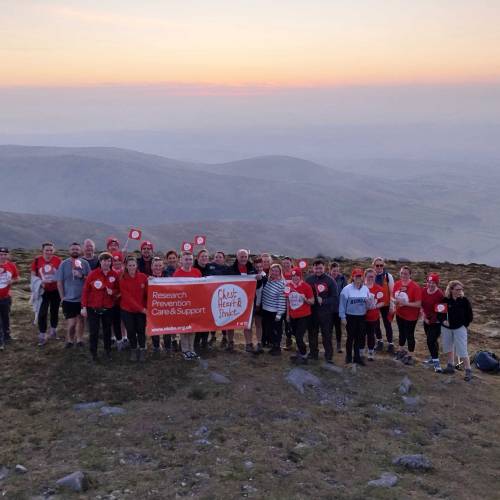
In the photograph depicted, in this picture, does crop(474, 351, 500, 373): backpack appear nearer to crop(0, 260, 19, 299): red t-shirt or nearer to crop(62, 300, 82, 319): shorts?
crop(62, 300, 82, 319): shorts

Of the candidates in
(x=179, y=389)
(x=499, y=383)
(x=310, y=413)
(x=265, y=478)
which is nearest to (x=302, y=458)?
(x=265, y=478)

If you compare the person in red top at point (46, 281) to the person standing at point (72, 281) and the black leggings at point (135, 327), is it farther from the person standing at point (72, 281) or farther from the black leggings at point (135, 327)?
the black leggings at point (135, 327)

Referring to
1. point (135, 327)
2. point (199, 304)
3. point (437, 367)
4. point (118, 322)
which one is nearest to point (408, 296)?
point (437, 367)

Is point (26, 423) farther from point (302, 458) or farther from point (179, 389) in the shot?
point (302, 458)

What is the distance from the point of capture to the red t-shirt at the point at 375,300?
44.1 ft

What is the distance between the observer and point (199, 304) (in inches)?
515

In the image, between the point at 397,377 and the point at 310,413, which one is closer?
the point at 310,413

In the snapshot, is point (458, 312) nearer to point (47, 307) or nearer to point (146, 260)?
point (146, 260)

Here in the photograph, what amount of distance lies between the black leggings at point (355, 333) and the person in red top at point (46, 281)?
23.1ft

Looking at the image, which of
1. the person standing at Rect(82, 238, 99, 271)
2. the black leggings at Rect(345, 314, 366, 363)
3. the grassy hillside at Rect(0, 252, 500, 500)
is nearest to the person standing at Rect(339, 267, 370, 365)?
the black leggings at Rect(345, 314, 366, 363)

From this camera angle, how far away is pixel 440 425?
11.2 m

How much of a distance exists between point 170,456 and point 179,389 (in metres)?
2.32

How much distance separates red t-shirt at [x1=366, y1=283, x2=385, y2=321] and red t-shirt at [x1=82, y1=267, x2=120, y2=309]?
6.00 metres

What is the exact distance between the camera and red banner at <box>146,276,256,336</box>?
12656 mm
